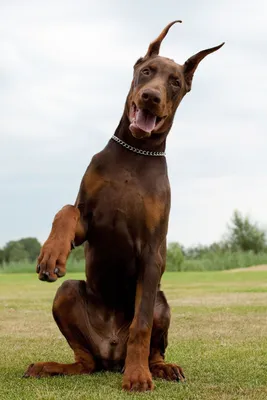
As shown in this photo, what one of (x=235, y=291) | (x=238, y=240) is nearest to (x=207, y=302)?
(x=235, y=291)

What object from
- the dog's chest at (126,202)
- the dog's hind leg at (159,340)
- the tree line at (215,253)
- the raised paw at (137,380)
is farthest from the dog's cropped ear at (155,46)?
the tree line at (215,253)

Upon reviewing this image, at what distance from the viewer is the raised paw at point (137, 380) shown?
14.2 ft

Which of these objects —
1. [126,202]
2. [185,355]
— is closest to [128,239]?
[126,202]

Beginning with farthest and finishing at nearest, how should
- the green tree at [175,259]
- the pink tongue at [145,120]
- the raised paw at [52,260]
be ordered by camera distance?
the green tree at [175,259], the pink tongue at [145,120], the raised paw at [52,260]

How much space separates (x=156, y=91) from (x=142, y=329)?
1576mm

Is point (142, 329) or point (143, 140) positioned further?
point (143, 140)

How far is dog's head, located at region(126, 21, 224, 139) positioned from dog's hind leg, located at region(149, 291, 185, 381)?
1.30m

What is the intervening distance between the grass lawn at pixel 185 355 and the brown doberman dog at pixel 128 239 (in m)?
0.23

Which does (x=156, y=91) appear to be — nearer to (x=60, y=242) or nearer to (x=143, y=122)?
(x=143, y=122)

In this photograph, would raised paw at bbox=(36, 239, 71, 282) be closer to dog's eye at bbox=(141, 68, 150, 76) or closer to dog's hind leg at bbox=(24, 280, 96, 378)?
dog's hind leg at bbox=(24, 280, 96, 378)

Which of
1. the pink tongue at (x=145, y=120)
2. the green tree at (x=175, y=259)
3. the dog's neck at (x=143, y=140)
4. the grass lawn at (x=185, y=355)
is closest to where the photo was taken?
the grass lawn at (x=185, y=355)

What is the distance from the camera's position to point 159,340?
5.05 meters

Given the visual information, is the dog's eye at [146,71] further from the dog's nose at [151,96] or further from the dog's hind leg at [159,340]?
the dog's hind leg at [159,340]

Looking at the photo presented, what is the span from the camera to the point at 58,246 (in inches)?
172
